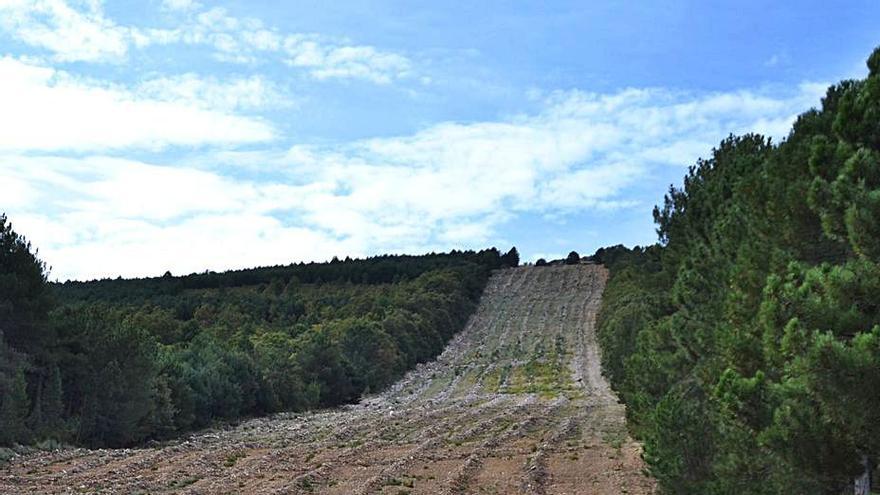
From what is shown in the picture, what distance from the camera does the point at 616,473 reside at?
899 inches

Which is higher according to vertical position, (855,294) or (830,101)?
(830,101)

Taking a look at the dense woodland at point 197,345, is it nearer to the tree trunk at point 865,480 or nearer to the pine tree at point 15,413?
the pine tree at point 15,413

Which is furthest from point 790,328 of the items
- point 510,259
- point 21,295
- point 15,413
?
point 510,259

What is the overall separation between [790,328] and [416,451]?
19732 mm

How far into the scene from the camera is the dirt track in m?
20.2

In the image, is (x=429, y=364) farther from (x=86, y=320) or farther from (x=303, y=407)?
(x=86, y=320)

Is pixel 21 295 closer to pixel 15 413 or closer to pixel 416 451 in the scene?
pixel 15 413

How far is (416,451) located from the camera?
27.0m

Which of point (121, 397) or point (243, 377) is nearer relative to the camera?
point (121, 397)

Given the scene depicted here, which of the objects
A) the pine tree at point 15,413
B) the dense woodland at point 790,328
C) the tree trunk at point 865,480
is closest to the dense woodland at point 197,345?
the pine tree at point 15,413

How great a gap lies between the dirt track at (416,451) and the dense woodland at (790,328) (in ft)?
19.1

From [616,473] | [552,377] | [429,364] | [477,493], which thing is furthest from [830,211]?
[429,364]

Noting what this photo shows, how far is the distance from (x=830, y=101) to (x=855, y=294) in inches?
201

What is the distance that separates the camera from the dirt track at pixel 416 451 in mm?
20172
